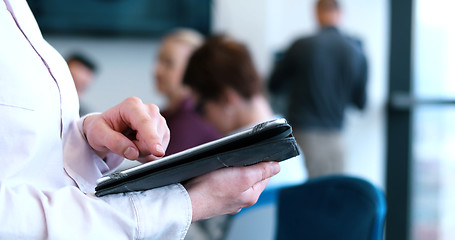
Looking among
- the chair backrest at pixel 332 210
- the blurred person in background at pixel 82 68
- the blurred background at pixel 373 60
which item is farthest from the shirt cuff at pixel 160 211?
the blurred background at pixel 373 60

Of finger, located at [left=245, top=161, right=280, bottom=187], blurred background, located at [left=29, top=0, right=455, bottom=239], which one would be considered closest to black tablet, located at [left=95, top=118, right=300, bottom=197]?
finger, located at [left=245, top=161, right=280, bottom=187]

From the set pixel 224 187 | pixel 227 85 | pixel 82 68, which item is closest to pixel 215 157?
pixel 224 187

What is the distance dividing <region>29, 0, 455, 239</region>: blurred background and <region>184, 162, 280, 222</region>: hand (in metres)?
3.59

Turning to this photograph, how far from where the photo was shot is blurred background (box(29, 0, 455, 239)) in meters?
4.27

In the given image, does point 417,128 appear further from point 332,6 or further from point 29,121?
point 29,121

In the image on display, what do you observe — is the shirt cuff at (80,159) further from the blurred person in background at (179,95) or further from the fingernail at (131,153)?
the blurred person in background at (179,95)

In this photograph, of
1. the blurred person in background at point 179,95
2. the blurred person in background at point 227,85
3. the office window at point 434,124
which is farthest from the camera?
the office window at point 434,124

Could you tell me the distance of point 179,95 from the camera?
3.40 m

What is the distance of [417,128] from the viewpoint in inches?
172

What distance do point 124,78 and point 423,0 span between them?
232cm

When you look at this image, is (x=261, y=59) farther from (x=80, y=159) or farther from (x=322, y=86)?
(x=80, y=159)

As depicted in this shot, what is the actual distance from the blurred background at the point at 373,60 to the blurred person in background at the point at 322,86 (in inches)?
15.2

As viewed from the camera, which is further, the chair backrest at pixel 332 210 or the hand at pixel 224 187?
the chair backrest at pixel 332 210

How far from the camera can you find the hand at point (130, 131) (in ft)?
3.13
